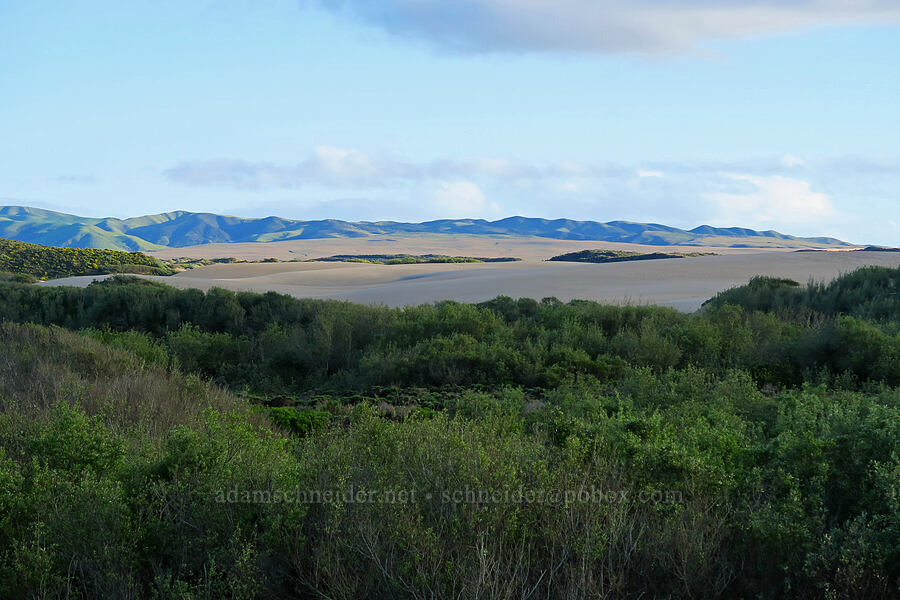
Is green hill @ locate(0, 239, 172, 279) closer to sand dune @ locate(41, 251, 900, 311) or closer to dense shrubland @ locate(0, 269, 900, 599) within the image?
sand dune @ locate(41, 251, 900, 311)

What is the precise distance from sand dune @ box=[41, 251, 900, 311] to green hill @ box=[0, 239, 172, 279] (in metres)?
6.20

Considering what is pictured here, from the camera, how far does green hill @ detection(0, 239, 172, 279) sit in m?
49.1

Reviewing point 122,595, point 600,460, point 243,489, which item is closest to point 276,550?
point 243,489

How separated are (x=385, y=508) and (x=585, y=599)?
3.64 feet

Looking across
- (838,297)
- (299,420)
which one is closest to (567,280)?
(838,297)

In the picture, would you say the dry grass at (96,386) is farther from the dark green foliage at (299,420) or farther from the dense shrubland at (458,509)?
the dark green foliage at (299,420)

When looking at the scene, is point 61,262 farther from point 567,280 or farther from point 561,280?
point 567,280

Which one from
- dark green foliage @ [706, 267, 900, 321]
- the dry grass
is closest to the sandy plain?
dark green foliage @ [706, 267, 900, 321]

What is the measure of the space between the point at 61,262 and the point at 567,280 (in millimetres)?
38248

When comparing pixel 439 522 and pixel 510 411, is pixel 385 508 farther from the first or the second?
pixel 510 411

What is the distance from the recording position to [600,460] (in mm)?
4469

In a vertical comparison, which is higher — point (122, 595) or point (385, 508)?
point (385, 508)

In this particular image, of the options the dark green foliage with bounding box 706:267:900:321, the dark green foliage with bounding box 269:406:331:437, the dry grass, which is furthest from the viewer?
the dark green foliage with bounding box 706:267:900:321

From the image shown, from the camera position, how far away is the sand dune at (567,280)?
3350cm
